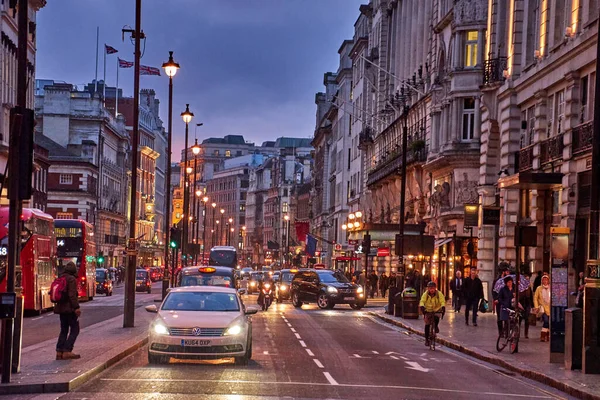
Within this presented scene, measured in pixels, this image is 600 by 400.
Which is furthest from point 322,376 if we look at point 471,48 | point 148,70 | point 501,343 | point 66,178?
point 66,178

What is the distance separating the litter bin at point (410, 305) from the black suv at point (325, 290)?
32.5ft

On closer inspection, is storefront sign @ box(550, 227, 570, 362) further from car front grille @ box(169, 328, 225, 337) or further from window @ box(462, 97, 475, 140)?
window @ box(462, 97, 475, 140)

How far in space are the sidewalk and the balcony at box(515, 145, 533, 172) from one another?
16.4 metres

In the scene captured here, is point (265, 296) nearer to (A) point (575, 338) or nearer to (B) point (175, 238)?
(B) point (175, 238)

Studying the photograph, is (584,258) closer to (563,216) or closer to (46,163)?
(563,216)

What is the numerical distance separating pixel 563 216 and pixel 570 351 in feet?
48.9

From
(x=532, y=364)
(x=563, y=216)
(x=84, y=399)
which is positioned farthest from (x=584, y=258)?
(x=84, y=399)

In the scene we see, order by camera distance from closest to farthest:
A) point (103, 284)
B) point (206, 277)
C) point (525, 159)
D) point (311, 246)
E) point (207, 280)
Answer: point (207, 280)
point (206, 277)
point (525, 159)
point (103, 284)
point (311, 246)

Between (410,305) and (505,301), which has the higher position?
(505,301)

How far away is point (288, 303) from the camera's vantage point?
5947cm

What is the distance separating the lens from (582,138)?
3534 centimetres

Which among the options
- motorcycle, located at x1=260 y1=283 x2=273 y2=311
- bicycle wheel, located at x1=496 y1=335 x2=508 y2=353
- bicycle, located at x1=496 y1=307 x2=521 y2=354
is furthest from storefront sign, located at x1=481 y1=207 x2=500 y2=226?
bicycle, located at x1=496 y1=307 x2=521 y2=354

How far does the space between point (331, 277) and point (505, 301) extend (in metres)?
27.1

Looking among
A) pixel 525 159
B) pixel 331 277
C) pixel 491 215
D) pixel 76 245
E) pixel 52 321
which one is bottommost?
pixel 52 321
